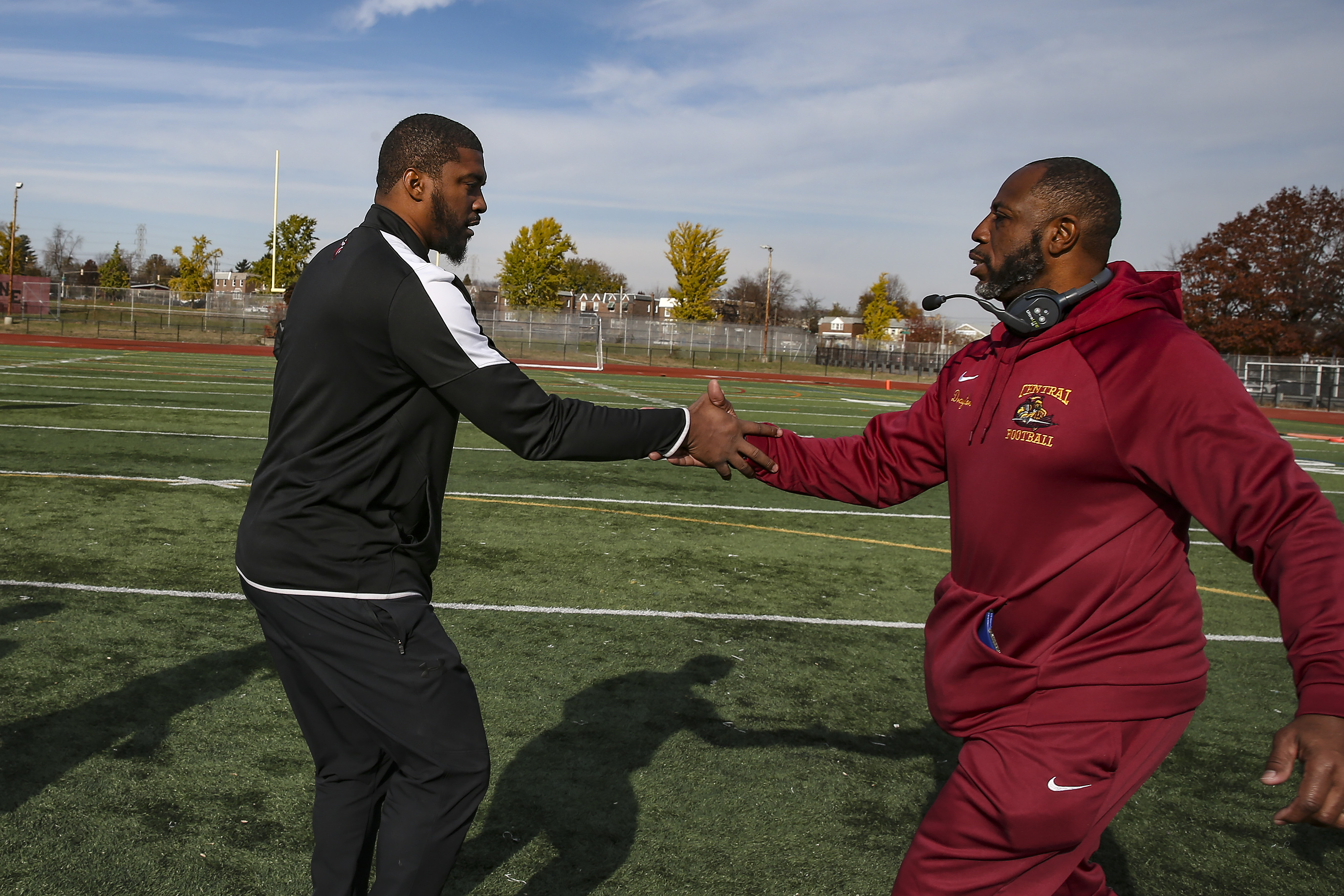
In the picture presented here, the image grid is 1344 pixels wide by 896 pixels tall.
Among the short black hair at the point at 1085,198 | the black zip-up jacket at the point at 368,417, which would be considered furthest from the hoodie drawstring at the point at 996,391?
the black zip-up jacket at the point at 368,417

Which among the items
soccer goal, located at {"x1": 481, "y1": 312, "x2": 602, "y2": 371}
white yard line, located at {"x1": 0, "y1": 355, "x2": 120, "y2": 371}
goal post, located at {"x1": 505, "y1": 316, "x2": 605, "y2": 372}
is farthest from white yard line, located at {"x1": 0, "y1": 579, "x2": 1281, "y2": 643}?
soccer goal, located at {"x1": 481, "y1": 312, "x2": 602, "y2": 371}

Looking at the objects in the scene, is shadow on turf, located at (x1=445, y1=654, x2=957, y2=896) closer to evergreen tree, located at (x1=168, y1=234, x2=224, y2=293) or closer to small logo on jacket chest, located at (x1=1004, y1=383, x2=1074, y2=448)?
small logo on jacket chest, located at (x1=1004, y1=383, x2=1074, y2=448)

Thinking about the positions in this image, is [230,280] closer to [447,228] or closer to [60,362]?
[60,362]

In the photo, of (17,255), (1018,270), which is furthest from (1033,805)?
(17,255)

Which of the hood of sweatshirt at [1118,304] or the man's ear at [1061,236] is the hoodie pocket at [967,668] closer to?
the hood of sweatshirt at [1118,304]

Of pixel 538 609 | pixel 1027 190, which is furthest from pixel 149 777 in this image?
pixel 1027 190

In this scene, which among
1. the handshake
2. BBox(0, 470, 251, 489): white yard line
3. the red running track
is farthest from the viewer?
the red running track

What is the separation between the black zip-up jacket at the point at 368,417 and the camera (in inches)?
95.7

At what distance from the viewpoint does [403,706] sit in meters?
2.48

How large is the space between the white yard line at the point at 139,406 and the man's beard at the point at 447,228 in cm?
1452

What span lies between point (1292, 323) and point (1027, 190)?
5870 centimetres

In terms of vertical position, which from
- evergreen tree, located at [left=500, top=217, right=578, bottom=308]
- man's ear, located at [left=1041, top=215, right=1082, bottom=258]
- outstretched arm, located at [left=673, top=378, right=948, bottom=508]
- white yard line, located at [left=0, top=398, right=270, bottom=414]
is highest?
evergreen tree, located at [left=500, top=217, right=578, bottom=308]

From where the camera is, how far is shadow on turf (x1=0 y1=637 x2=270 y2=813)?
3885mm

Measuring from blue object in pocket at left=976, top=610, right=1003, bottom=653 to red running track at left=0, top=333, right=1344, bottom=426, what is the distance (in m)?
31.2
